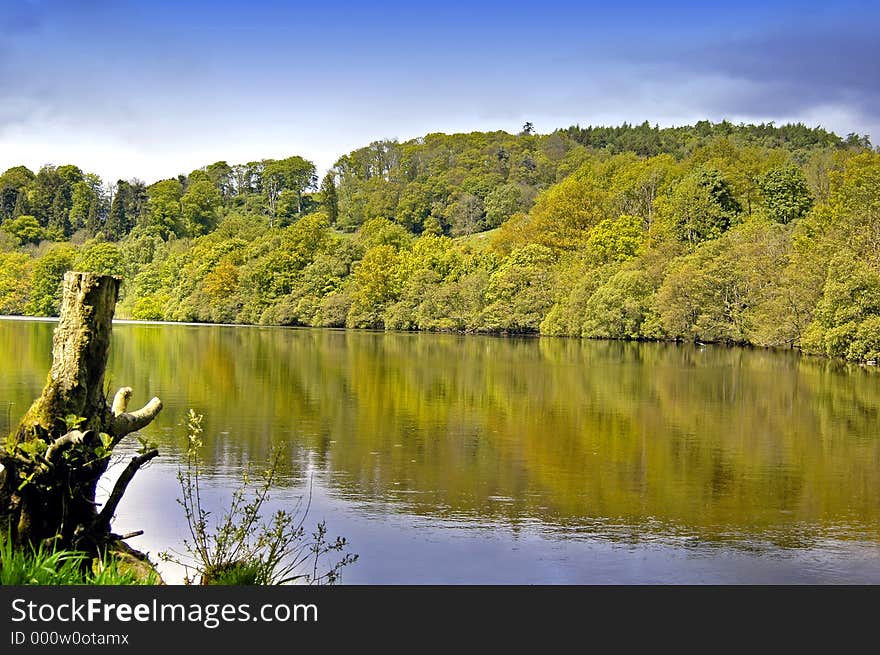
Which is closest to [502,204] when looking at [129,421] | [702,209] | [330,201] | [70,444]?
[330,201]

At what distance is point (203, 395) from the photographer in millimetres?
27609

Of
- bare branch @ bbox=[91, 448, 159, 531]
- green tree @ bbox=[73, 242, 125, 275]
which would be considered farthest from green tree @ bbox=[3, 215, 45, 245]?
bare branch @ bbox=[91, 448, 159, 531]

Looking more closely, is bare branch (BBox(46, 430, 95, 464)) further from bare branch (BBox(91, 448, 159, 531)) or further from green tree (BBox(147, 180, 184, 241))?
green tree (BBox(147, 180, 184, 241))

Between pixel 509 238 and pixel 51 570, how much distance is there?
3796 inches

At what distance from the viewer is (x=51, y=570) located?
7.22 metres

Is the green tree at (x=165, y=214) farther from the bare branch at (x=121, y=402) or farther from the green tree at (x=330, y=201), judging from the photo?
the bare branch at (x=121, y=402)

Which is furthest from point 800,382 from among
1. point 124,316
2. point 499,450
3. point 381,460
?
point 124,316

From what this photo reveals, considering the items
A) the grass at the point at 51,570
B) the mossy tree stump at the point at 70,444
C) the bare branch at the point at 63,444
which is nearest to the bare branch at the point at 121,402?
the mossy tree stump at the point at 70,444

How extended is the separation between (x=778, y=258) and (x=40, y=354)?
44775mm

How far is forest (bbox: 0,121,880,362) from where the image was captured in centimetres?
6462

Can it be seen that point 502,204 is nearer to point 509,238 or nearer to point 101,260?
point 509,238

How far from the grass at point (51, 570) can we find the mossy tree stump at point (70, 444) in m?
0.20

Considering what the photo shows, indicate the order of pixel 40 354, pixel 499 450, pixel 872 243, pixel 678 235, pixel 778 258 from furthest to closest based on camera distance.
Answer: pixel 678 235, pixel 778 258, pixel 872 243, pixel 40 354, pixel 499 450
